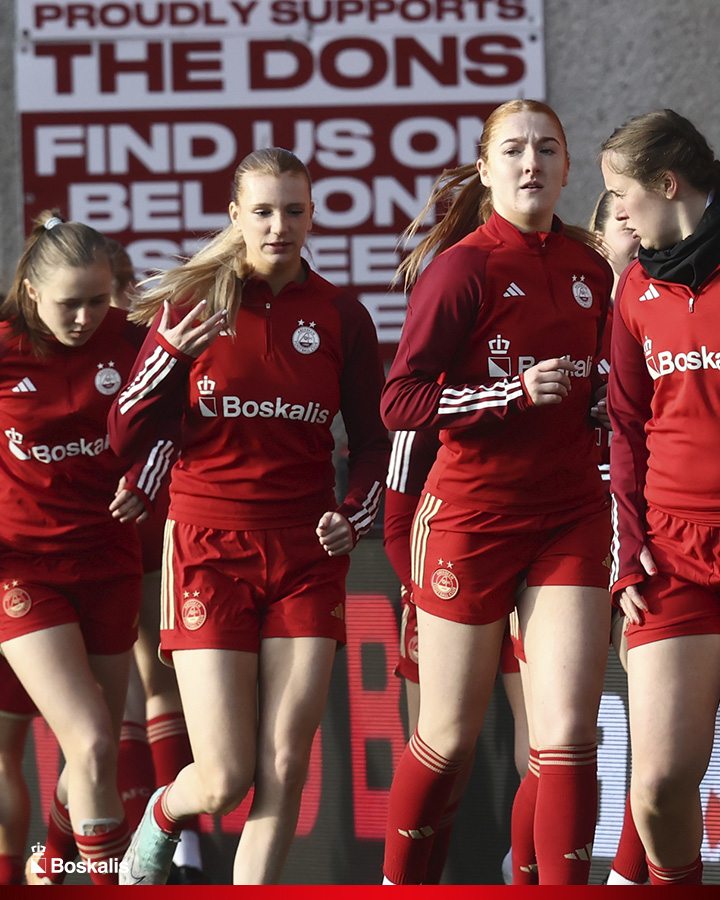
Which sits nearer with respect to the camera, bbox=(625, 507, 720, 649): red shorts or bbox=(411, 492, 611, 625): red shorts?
bbox=(625, 507, 720, 649): red shorts

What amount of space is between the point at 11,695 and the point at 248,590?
1.03 m

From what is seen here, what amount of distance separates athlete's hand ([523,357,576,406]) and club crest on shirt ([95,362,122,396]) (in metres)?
1.30

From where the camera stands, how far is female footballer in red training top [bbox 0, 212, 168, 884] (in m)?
3.45

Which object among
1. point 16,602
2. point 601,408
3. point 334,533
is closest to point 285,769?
point 334,533

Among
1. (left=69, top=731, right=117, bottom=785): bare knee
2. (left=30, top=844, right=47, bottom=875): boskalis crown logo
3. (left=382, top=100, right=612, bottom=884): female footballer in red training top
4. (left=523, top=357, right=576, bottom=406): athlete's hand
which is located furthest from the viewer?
(left=30, top=844, right=47, bottom=875): boskalis crown logo

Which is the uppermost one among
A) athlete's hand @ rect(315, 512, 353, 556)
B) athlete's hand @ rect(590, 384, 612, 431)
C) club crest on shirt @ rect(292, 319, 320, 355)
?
club crest on shirt @ rect(292, 319, 320, 355)

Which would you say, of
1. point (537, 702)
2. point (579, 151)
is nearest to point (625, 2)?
point (579, 151)

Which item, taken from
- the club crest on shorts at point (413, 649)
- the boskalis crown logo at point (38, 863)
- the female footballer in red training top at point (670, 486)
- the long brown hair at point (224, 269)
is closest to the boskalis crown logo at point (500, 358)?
the female footballer in red training top at point (670, 486)

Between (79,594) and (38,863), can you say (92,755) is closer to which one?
(79,594)

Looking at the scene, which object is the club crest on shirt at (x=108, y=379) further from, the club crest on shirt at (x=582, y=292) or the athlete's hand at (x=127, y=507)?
the club crest on shirt at (x=582, y=292)

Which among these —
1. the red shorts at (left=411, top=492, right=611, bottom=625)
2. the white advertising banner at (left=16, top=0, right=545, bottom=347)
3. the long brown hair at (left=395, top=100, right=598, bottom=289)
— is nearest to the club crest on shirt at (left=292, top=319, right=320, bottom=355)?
the long brown hair at (left=395, top=100, right=598, bottom=289)

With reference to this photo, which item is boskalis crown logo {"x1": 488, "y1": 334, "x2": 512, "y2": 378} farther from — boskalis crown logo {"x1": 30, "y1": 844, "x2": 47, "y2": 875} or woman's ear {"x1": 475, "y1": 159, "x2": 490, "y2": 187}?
boskalis crown logo {"x1": 30, "y1": 844, "x2": 47, "y2": 875}

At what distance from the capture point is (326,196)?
6664mm

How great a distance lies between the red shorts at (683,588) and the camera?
8.83 ft
